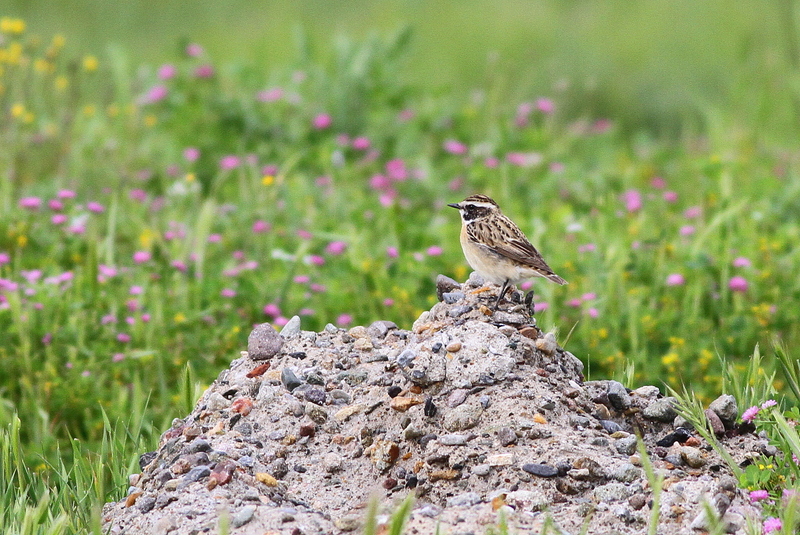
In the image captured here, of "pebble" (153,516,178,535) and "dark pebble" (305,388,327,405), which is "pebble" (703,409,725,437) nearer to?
"dark pebble" (305,388,327,405)

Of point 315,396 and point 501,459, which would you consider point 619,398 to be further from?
point 315,396

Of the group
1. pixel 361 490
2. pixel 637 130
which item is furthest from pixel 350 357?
pixel 637 130

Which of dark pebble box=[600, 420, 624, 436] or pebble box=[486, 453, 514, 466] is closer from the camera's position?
pebble box=[486, 453, 514, 466]

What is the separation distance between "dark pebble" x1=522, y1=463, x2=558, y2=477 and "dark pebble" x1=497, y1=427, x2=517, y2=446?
0.38ft

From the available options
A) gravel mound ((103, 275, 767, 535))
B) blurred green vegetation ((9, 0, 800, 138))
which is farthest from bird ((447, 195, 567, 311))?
blurred green vegetation ((9, 0, 800, 138))

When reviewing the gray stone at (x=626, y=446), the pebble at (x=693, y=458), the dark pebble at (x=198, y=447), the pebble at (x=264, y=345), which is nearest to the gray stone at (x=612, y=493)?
the gray stone at (x=626, y=446)

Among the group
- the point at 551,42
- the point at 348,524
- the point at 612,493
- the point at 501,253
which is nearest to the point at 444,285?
the point at 501,253

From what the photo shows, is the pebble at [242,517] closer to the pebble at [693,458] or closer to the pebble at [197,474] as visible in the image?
the pebble at [197,474]

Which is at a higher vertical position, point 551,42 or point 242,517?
point 551,42

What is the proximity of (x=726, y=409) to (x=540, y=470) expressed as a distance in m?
0.87

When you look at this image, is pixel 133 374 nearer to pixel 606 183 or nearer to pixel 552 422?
pixel 552 422

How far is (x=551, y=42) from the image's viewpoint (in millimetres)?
12211

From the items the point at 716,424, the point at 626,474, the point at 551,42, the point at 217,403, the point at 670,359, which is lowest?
the point at 670,359

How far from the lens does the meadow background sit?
18.2 ft
